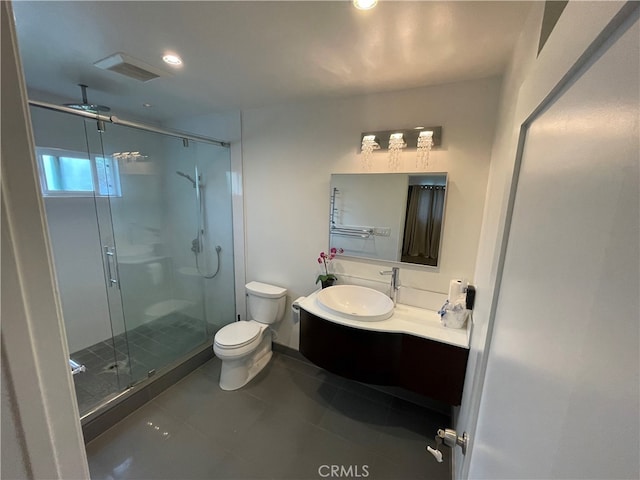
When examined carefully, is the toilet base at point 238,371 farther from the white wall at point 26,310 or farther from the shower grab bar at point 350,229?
the white wall at point 26,310

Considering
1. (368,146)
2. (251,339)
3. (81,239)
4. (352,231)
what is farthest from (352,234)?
(81,239)

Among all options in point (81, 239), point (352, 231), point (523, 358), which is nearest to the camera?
point (523, 358)

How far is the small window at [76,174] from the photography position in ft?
6.96

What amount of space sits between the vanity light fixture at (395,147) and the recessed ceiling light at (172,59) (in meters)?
1.41

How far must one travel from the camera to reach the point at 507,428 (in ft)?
1.68

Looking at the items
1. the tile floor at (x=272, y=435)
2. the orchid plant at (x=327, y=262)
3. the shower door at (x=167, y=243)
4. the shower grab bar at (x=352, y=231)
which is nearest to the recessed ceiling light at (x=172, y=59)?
the shower door at (x=167, y=243)

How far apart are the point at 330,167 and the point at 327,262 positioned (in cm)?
81

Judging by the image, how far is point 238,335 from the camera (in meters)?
2.18

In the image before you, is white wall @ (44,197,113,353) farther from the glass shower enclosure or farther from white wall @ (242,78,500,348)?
white wall @ (242,78,500,348)

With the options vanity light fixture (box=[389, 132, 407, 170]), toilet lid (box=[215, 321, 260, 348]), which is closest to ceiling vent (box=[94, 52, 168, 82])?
vanity light fixture (box=[389, 132, 407, 170])

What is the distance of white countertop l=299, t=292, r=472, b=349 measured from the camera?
60.6 inches

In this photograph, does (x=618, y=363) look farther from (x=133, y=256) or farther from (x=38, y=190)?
(x=133, y=256)

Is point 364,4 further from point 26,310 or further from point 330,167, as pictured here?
point 26,310

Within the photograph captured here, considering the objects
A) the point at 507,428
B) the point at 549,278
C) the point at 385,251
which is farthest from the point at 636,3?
the point at 385,251
